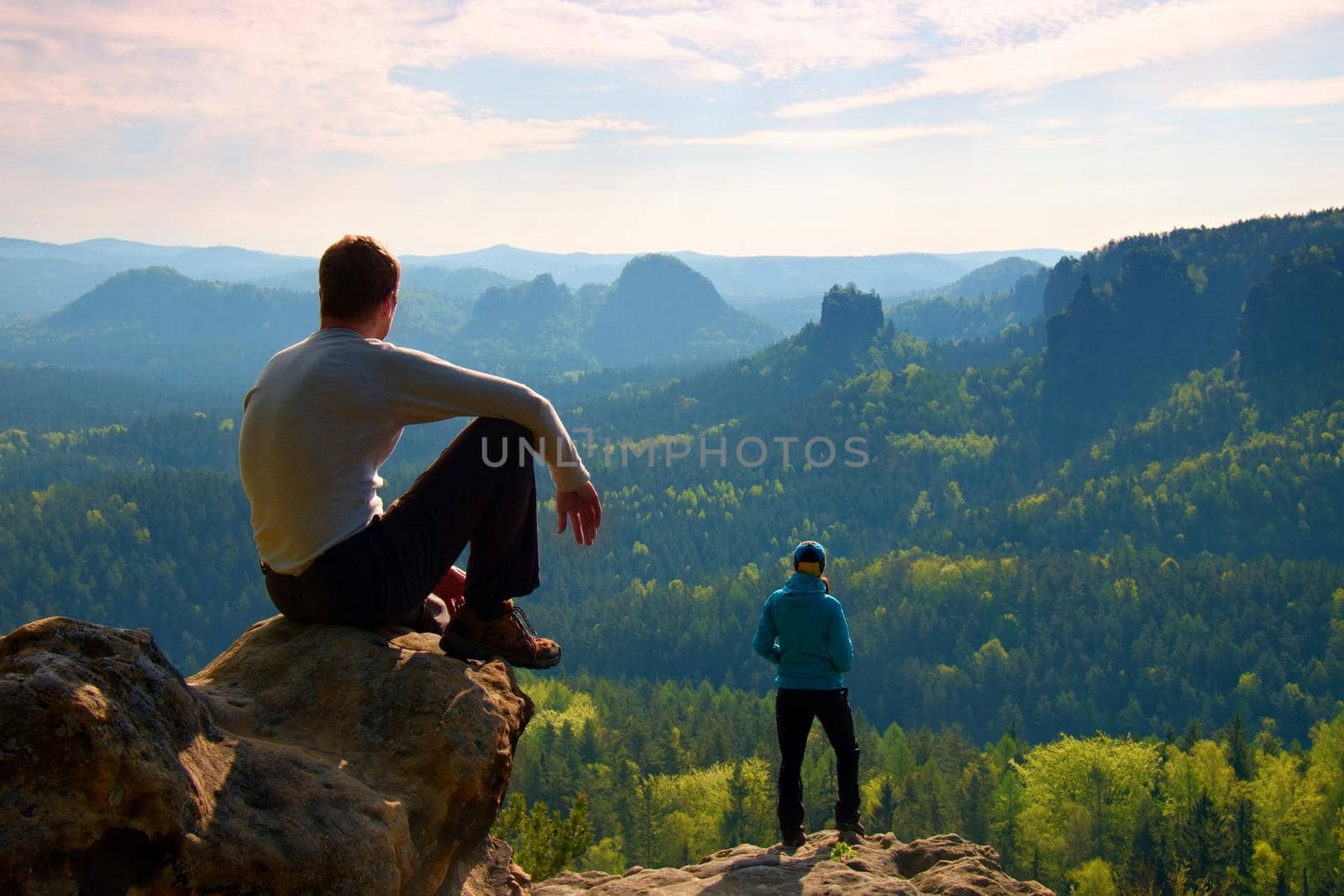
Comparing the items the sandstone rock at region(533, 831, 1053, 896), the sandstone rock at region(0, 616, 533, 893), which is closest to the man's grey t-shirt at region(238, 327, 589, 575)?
the sandstone rock at region(0, 616, 533, 893)

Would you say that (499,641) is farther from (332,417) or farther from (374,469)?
(332,417)

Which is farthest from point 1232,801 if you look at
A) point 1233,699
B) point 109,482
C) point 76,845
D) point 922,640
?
point 109,482

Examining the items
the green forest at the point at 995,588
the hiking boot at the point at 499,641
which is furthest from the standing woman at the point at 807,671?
the green forest at the point at 995,588

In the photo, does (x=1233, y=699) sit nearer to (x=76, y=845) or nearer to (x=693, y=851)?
(x=693, y=851)

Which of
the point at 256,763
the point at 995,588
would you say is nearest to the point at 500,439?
the point at 256,763

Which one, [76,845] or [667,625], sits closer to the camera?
[76,845]

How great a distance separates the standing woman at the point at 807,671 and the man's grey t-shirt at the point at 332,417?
3790mm

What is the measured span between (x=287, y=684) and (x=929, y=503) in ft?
491

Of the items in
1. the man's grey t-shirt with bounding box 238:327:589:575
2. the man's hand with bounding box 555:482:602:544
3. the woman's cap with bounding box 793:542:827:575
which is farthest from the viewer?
the woman's cap with bounding box 793:542:827:575

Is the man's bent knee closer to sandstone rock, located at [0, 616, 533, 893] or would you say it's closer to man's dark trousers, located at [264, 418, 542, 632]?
man's dark trousers, located at [264, 418, 542, 632]

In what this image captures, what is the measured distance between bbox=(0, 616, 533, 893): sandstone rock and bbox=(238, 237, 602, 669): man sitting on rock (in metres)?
0.56

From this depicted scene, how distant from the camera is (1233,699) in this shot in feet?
244

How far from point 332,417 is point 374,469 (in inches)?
19.6

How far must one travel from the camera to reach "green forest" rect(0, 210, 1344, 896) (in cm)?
4803
